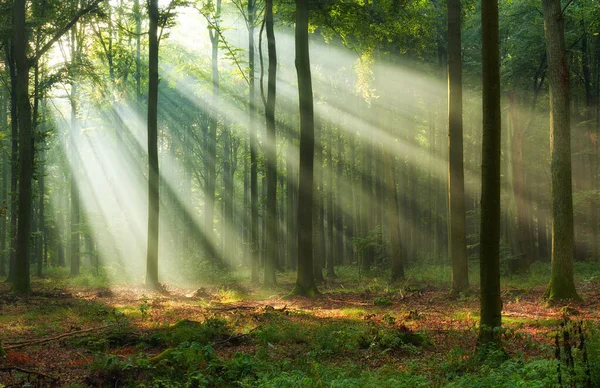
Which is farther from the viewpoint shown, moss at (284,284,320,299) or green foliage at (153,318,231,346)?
moss at (284,284,320,299)

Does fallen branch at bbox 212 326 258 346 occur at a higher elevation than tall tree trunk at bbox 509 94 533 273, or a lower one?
lower

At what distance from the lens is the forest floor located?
238 inches

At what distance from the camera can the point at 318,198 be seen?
1192 inches

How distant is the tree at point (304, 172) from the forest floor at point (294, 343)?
2.92 feet

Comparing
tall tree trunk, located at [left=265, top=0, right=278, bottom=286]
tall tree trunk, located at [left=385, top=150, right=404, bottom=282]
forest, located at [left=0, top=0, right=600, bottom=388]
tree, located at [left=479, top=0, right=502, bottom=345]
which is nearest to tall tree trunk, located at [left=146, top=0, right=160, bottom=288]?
forest, located at [left=0, top=0, right=600, bottom=388]

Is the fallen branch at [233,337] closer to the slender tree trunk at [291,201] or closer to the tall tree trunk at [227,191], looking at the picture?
the tall tree trunk at [227,191]

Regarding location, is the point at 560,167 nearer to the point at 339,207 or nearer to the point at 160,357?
the point at 160,357

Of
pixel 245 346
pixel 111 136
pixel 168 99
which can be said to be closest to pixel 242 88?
pixel 168 99

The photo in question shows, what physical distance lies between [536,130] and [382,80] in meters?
15.7

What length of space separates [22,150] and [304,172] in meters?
9.99

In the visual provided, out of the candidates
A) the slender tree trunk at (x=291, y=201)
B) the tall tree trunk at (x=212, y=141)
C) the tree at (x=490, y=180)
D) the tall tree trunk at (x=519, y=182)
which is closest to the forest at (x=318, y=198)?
the tree at (x=490, y=180)

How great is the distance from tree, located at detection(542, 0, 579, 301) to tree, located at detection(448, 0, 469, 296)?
7.91ft

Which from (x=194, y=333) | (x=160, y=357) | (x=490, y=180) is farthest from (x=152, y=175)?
(x=490, y=180)

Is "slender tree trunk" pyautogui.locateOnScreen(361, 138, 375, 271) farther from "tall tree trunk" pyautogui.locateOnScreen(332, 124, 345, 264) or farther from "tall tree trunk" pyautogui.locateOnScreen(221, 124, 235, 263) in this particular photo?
"tall tree trunk" pyautogui.locateOnScreen(221, 124, 235, 263)
